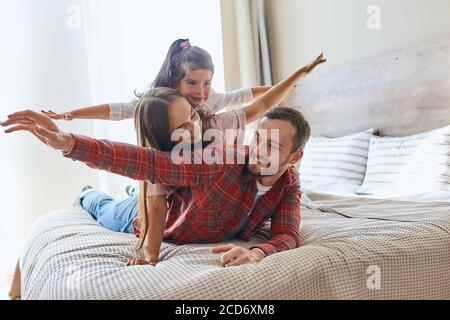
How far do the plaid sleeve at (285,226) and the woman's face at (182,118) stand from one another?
323 mm

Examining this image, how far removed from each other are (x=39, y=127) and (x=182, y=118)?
39 cm

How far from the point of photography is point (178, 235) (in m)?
1.32

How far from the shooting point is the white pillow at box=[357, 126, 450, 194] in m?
1.88

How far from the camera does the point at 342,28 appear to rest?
2740 millimetres

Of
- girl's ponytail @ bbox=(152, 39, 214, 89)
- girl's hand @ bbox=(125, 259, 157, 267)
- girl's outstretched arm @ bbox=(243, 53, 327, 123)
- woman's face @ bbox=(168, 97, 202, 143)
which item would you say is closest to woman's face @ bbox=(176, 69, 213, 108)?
girl's ponytail @ bbox=(152, 39, 214, 89)

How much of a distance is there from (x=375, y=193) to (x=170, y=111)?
1177 millimetres

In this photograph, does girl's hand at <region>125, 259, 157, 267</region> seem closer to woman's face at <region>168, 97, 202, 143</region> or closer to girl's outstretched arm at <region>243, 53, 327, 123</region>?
woman's face at <region>168, 97, 202, 143</region>

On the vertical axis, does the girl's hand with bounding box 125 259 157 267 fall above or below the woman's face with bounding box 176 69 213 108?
below

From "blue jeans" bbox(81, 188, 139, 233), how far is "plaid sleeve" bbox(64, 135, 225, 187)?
0.44 meters

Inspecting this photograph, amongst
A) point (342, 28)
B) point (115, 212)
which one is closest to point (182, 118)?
point (115, 212)

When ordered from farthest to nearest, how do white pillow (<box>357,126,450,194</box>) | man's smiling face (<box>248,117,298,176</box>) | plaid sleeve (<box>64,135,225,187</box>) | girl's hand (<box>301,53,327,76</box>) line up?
1. white pillow (<box>357,126,450,194</box>)
2. girl's hand (<box>301,53,327,76</box>)
3. man's smiling face (<box>248,117,298,176</box>)
4. plaid sleeve (<box>64,135,225,187</box>)

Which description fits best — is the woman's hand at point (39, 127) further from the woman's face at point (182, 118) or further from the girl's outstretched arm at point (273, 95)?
the girl's outstretched arm at point (273, 95)

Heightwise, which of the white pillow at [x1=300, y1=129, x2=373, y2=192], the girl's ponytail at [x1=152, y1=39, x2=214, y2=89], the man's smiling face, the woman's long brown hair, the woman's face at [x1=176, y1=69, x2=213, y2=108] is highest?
the girl's ponytail at [x1=152, y1=39, x2=214, y2=89]

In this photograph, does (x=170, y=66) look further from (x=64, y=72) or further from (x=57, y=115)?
(x=64, y=72)
